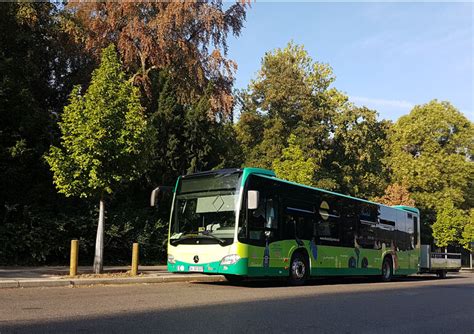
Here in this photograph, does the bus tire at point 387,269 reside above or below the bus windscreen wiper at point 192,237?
below

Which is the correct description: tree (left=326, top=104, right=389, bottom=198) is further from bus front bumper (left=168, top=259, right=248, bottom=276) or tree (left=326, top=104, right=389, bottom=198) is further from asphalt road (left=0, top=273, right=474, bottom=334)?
asphalt road (left=0, top=273, right=474, bottom=334)

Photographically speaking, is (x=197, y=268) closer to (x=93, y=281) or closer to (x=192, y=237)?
(x=192, y=237)

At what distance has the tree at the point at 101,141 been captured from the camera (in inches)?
580

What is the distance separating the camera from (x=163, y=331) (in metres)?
6.63

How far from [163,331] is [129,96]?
10.8 meters

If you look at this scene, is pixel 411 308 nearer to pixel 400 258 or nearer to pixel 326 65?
pixel 400 258

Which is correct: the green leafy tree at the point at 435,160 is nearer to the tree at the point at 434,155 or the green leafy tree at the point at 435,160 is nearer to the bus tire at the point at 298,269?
the tree at the point at 434,155

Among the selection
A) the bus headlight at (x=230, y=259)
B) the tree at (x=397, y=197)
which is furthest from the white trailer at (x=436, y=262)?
the bus headlight at (x=230, y=259)

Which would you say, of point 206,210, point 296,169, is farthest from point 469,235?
point 206,210

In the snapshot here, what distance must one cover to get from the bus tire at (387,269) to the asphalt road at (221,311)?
23.7ft

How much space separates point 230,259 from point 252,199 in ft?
5.49

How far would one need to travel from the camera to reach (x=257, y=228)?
13.3 meters

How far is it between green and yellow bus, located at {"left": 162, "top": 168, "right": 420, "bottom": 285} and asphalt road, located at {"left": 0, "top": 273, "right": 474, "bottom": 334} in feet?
3.75

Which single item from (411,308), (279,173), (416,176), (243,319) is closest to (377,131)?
(416,176)
